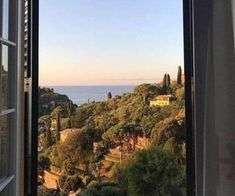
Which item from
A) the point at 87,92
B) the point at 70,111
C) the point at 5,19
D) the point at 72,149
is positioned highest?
the point at 5,19

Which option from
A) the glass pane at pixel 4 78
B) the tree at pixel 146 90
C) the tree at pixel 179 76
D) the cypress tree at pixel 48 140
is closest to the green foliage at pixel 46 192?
the cypress tree at pixel 48 140

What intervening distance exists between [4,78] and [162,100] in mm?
972

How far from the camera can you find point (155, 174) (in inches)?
88.4

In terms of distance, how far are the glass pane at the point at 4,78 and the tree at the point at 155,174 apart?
88cm

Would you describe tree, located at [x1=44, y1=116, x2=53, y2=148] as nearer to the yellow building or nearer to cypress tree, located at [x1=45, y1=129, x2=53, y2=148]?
cypress tree, located at [x1=45, y1=129, x2=53, y2=148]

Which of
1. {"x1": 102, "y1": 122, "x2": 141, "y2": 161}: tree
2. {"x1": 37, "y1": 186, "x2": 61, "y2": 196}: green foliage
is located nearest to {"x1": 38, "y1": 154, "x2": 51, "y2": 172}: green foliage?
{"x1": 37, "y1": 186, "x2": 61, "y2": 196}: green foliage

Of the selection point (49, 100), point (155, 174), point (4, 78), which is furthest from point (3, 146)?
point (155, 174)

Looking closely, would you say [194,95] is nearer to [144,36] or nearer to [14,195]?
[144,36]

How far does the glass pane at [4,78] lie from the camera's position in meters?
1.83

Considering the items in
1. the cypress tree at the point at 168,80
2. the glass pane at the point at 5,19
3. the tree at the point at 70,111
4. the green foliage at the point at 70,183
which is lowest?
the green foliage at the point at 70,183

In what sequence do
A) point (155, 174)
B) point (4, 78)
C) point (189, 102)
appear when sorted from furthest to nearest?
point (155, 174)
point (189, 102)
point (4, 78)

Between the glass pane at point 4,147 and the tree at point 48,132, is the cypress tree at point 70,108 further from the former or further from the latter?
the glass pane at point 4,147

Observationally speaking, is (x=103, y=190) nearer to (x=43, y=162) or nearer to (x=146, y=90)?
(x=43, y=162)

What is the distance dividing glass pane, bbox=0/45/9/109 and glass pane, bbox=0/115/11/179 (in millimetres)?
80
